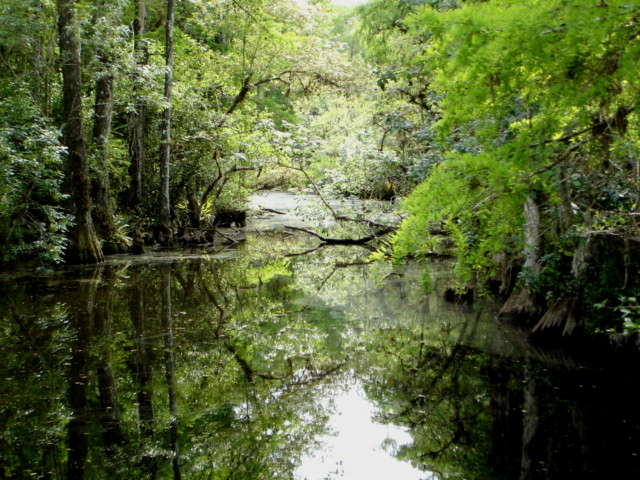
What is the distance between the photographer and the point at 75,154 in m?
12.4

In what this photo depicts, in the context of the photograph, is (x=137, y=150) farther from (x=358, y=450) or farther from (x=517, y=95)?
(x=517, y=95)

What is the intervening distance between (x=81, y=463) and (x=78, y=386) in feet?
5.21

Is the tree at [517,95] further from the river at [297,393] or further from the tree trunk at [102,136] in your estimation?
the tree trunk at [102,136]

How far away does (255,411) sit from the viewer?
507 cm

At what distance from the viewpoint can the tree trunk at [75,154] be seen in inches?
471

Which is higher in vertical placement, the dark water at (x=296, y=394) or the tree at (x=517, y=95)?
the tree at (x=517, y=95)

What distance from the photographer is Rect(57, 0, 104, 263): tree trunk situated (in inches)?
471

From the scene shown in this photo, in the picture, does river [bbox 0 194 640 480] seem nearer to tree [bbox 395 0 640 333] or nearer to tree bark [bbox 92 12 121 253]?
tree [bbox 395 0 640 333]

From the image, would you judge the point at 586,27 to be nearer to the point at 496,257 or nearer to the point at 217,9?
the point at 496,257

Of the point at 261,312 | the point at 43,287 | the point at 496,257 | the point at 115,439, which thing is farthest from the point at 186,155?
the point at 115,439

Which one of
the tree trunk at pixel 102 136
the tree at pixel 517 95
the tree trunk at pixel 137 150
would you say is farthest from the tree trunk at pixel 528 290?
the tree trunk at pixel 137 150

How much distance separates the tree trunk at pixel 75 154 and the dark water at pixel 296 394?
3171mm

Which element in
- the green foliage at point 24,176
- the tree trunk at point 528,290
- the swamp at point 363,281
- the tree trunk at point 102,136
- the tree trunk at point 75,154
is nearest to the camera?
the swamp at point 363,281

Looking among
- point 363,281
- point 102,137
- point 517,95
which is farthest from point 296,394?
point 102,137
